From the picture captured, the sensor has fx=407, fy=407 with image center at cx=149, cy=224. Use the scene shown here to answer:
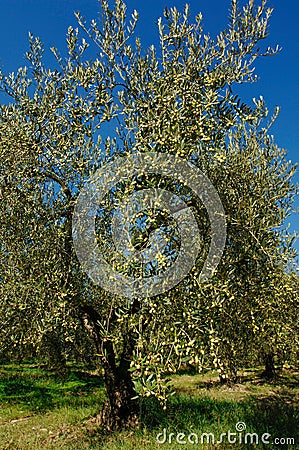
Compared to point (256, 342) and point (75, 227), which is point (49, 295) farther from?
point (256, 342)

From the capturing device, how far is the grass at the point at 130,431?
9.41 metres

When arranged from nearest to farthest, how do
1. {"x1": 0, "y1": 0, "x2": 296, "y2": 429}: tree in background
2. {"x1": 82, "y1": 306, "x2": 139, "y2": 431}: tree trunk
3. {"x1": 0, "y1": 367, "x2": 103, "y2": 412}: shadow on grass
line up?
{"x1": 0, "y1": 0, "x2": 296, "y2": 429}: tree in background
{"x1": 82, "y1": 306, "x2": 139, "y2": 431}: tree trunk
{"x1": 0, "y1": 367, "x2": 103, "y2": 412}: shadow on grass

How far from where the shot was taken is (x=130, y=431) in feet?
32.1

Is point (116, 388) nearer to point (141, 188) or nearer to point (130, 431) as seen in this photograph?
point (130, 431)

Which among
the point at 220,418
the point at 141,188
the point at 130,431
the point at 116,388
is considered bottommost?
the point at 130,431

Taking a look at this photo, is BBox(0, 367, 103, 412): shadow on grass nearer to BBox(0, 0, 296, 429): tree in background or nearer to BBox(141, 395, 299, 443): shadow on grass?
BBox(141, 395, 299, 443): shadow on grass

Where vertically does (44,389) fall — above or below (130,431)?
above

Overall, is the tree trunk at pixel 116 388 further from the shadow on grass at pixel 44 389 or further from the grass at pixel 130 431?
the shadow on grass at pixel 44 389

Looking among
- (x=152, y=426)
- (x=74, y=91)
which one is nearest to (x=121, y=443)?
(x=152, y=426)

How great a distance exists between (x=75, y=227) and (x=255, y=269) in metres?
3.81

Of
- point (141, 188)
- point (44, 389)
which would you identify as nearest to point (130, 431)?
point (141, 188)

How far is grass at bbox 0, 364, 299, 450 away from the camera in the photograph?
9.41 m

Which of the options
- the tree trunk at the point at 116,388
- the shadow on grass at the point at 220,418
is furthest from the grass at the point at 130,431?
the tree trunk at the point at 116,388

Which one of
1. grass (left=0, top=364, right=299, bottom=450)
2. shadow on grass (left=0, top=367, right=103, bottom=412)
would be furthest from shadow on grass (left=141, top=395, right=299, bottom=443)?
shadow on grass (left=0, top=367, right=103, bottom=412)
